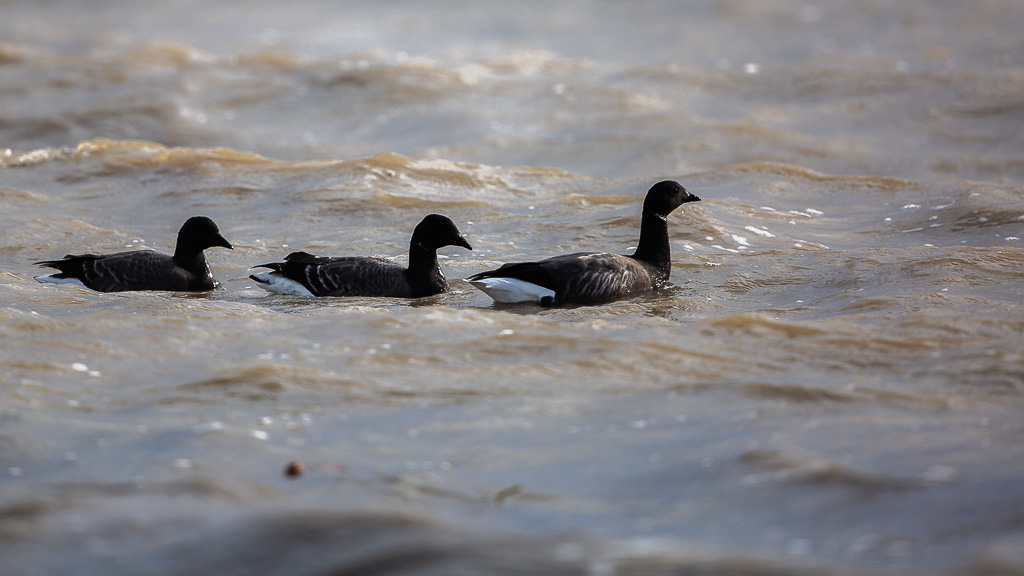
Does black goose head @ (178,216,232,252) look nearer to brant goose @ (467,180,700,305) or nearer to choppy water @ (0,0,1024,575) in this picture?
choppy water @ (0,0,1024,575)

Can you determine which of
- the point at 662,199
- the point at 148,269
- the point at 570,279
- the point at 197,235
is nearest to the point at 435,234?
the point at 570,279

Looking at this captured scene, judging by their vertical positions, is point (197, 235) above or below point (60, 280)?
above

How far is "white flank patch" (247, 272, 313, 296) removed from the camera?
448 inches

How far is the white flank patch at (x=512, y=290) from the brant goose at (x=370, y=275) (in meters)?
0.64

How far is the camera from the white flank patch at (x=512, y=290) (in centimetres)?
1086

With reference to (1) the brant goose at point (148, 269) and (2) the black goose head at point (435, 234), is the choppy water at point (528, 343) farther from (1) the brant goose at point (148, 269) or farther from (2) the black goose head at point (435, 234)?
(2) the black goose head at point (435, 234)

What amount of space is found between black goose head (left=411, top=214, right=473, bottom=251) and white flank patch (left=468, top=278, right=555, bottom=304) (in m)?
0.68

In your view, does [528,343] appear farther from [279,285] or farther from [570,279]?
[279,285]

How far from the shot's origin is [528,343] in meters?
8.74

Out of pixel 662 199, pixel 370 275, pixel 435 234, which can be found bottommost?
pixel 370 275

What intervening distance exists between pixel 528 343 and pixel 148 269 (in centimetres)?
494

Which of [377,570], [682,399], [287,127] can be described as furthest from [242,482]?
[287,127]

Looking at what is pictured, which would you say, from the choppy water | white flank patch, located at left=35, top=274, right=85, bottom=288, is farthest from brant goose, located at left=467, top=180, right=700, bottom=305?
white flank patch, located at left=35, top=274, right=85, bottom=288

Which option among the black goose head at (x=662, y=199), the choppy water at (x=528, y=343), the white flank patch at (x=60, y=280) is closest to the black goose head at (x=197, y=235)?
the choppy water at (x=528, y=343)
